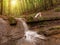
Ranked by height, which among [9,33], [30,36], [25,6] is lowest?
[30,36]

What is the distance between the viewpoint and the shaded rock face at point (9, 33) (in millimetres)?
6172

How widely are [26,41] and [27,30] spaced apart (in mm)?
958

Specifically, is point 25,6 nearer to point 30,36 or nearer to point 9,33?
point 30,36

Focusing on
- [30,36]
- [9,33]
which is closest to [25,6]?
[30,36]

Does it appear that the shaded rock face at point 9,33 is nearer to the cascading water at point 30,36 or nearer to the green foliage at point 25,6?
the cascading water at point 30,36

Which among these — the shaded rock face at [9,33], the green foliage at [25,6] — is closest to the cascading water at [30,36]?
the shaded rock face at [9,33]

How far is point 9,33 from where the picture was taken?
20.9 ft

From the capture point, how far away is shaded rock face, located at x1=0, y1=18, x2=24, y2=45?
6.17 meters

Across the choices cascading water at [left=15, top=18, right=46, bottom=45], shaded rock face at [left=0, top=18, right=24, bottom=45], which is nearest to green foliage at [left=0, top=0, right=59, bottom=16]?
cascading water at [left=15, top=18, right=46, bottom=45]

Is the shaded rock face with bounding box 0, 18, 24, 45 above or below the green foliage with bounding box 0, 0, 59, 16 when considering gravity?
below

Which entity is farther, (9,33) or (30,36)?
(30,36)

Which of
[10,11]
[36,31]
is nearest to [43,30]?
[36,31]

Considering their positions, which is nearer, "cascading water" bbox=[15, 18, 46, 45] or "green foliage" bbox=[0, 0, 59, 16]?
"cascading water" bbox=[15, 18, 46, 45]

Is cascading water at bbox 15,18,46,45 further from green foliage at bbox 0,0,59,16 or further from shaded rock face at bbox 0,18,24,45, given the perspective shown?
green foliage at bbox 0,0,59,16
